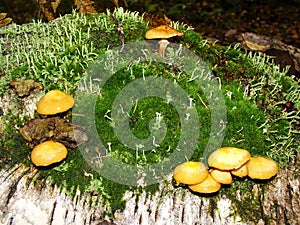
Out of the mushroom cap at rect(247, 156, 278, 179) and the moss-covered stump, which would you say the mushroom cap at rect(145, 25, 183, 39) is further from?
the mushroom cap at rect(247, 156, 278, 179)

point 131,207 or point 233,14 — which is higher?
point 233,14

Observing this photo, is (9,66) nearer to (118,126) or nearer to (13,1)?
(118,126)

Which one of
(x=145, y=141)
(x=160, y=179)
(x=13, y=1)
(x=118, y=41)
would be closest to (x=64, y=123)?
(x=145, y=141)

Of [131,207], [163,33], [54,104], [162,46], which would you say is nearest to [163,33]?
[163,33]

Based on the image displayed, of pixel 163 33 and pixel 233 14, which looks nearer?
pixel 163 33

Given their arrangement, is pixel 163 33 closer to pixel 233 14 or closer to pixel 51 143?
pixel 51 143

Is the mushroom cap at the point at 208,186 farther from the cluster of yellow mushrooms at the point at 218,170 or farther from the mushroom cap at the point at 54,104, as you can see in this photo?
the mushroom cap at the point at 54,104

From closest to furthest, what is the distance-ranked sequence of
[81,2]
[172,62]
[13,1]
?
[172,62], [81,2], [13,1]
